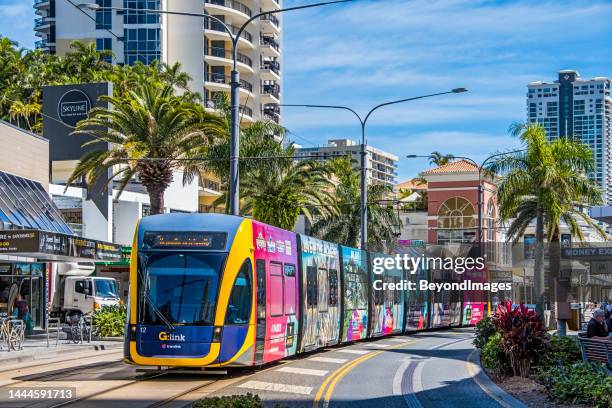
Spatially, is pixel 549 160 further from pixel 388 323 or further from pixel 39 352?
pixel 39 352

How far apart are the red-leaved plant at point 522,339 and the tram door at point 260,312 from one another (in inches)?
190

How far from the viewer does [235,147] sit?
27.1 metres

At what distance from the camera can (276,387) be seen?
1775 cm

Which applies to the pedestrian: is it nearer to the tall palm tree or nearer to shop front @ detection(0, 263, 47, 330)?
shop front @ detection(0, 263, 47, 330)

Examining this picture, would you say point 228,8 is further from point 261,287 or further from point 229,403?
point 229,403

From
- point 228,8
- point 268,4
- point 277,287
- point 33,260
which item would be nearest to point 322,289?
point 277,287

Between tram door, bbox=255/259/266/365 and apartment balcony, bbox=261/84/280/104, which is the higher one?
apartment balcony, bbox=261/84/280/104

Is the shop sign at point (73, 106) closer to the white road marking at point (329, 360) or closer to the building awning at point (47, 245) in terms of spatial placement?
the building awning at point (47, 245)

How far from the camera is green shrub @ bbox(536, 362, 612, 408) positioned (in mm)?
13586

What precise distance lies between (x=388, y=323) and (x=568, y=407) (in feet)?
71.7

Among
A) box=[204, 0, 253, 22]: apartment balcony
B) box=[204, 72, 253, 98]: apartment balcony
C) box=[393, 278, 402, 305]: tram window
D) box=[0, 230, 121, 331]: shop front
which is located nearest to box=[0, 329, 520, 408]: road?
box=[0, 230, 121, 331]: shop front

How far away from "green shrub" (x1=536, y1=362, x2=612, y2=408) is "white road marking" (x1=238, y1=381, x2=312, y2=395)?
4.22 metres

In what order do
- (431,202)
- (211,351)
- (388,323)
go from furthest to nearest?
(431,202), (388,323), (211,351)

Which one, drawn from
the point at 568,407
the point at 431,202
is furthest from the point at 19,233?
the point at 431,202
